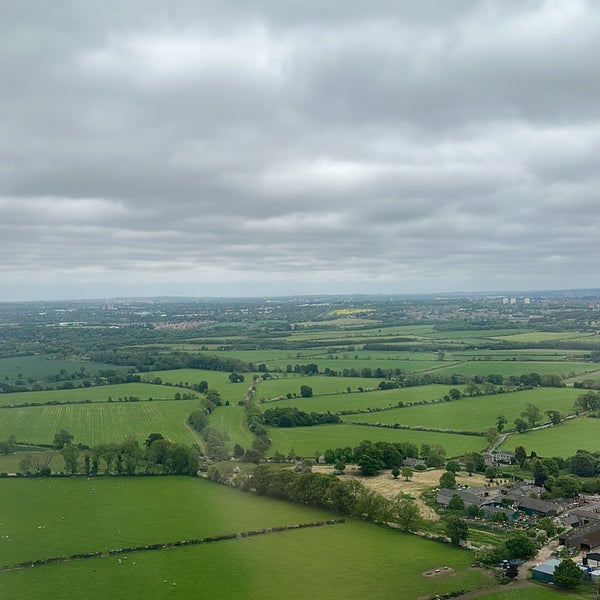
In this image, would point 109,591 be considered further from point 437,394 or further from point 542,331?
point 542,331

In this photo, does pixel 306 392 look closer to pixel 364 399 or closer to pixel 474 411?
pixel 364 399

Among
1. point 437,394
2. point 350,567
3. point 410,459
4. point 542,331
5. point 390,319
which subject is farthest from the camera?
point 390,319

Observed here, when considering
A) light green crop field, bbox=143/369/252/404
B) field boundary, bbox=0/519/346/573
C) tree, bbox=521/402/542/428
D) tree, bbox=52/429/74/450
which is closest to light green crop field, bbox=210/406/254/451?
light green crop field, bbox=143/369/252/404

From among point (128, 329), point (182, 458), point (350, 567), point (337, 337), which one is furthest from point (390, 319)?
point (350, 567)

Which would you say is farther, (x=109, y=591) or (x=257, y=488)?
(x=257, y=488)

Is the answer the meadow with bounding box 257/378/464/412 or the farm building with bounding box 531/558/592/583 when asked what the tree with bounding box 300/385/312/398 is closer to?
the meadow with bounding box 257/378/464/412
